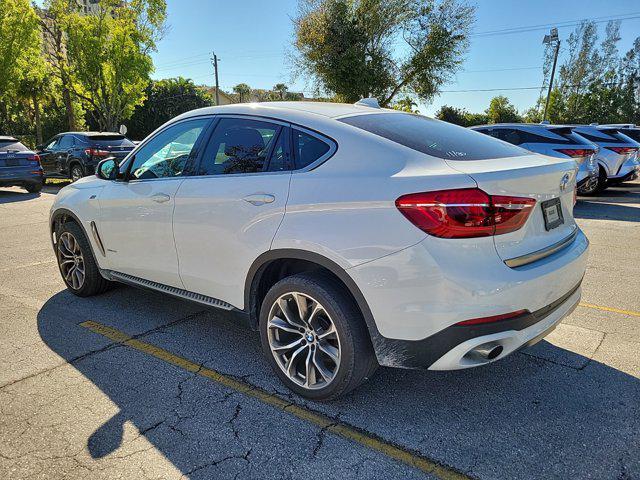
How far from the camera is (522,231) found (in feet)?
8.20

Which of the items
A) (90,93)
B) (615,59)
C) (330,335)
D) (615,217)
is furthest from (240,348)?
(615,59)

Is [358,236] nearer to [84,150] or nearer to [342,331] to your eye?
[342,331]

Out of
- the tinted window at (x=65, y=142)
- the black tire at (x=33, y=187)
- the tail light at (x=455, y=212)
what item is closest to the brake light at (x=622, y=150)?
the tail light at (x=455, y=212)

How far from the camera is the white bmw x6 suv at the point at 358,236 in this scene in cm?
235

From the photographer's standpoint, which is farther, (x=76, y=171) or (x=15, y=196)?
(x=76, y=171)

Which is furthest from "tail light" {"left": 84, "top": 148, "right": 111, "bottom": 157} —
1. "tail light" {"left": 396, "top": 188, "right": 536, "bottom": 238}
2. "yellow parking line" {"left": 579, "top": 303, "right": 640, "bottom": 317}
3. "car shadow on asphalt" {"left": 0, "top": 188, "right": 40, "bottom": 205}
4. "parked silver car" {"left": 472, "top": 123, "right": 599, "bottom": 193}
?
"tail light" {"left": 396, "top": 188, "right": 536, "bottom": 238}

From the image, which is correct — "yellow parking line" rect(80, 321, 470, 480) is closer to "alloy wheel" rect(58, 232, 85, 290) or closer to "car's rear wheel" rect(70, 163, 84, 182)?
"alloy wheel" rect(58, 232, 85, 290)

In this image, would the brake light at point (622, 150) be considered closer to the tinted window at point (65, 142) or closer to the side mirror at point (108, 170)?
the side mirror at point (108, 170)

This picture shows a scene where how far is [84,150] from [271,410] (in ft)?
46.4

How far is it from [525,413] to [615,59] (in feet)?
189

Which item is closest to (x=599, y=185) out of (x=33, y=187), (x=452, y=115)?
(x=33, y=187)

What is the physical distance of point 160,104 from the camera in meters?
41.8

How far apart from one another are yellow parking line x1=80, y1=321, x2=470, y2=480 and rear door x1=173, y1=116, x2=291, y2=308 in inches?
20.1

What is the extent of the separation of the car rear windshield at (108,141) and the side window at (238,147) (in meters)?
12.6
